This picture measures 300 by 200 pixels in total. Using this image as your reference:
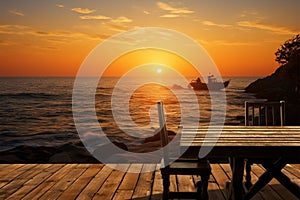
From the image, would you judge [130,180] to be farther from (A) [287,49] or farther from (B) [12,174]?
(A) [287,49]

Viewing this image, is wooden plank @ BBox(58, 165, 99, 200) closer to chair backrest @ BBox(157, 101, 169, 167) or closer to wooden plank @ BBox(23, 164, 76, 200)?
wooden plank @ BBox(23, 164, 76, 200)

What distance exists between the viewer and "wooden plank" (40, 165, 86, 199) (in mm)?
3664

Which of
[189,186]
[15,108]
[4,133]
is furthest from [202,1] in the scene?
[15,108]

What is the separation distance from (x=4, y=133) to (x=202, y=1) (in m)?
15.9

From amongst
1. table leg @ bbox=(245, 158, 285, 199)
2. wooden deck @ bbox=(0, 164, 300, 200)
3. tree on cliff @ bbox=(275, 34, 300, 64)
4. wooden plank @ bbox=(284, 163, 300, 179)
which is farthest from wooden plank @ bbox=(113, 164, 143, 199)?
tree on cliff @ bbox=(275, 34, 300, 64)

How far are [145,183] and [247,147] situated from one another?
1907 mm

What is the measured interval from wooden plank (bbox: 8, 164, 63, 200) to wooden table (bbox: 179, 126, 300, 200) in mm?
1881

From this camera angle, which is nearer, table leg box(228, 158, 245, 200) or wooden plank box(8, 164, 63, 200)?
table leg box(228, 158, 245, 200)

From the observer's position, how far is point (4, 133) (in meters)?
20.6

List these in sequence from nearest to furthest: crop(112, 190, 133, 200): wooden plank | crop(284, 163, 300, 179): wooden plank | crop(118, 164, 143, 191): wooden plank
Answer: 1. crop(112, 190, 133, 200): wooden plank
2. crop(118, 164, 143, 191): wooden plank
3. crop(284, 163, 300, 179): wooden plank

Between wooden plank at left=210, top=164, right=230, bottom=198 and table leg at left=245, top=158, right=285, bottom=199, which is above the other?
table leg at left=245, top=158, right=285, bottom=199

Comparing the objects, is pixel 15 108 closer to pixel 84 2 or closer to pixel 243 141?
pixel 84 2

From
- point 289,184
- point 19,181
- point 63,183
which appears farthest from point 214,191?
point 19,181

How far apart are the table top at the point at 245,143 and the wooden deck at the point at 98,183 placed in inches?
34.9
